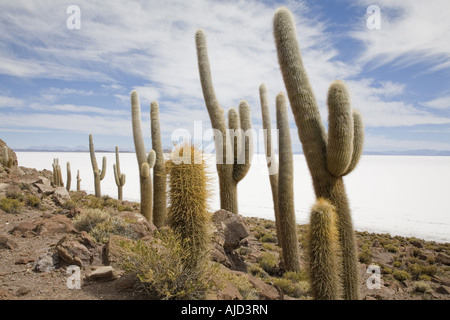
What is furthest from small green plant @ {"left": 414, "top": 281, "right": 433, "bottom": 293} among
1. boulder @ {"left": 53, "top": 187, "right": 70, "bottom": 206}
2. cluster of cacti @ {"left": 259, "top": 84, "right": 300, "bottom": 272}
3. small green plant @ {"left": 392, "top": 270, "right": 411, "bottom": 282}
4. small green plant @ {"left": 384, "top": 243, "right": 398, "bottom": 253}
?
boulder @ {"left": 53, "top": 187, "right": 70, "bottom": 206}

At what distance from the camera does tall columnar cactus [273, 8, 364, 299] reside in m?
6.27

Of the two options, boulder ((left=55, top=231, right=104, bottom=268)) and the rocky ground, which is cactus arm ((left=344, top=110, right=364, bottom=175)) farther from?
boulder ((left=55, top=231, right=104, bottom=268))

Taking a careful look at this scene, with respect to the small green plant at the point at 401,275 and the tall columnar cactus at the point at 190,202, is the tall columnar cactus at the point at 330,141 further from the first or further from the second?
the small green plant at the point at 401,275

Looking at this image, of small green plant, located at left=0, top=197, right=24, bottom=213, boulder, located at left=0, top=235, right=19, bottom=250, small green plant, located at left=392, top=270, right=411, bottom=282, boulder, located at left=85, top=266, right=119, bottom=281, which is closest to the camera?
boulder, located at left=85, top=266, right=119, bottom=281

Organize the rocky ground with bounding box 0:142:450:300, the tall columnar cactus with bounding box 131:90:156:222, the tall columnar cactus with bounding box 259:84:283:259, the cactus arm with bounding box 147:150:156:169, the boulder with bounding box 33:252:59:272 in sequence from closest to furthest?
the rocky ground with bounding box 0:142:450:300
the boulder with bounding box 33:252:59:272
the tall columnar cactus with bounding box 259:84:283:259
the tall columnar cactus with bounding box 131:90:156:222
the cactus arm with bounding box 147:150:156:169

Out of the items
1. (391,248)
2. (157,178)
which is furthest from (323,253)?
(391,248)

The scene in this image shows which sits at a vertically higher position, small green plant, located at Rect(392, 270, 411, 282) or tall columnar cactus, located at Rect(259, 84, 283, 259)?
tall columnar cactus, located at Rect(259, 84, 283, 259)

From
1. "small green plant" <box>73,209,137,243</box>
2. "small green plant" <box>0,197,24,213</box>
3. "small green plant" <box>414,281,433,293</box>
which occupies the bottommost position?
"small green plant" <box>414,281,433,293</box>

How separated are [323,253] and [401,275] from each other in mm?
8607

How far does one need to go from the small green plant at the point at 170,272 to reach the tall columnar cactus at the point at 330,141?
277 cm

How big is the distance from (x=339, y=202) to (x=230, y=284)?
2.65 m

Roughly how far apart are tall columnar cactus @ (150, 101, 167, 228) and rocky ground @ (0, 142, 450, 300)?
8.68 feet
